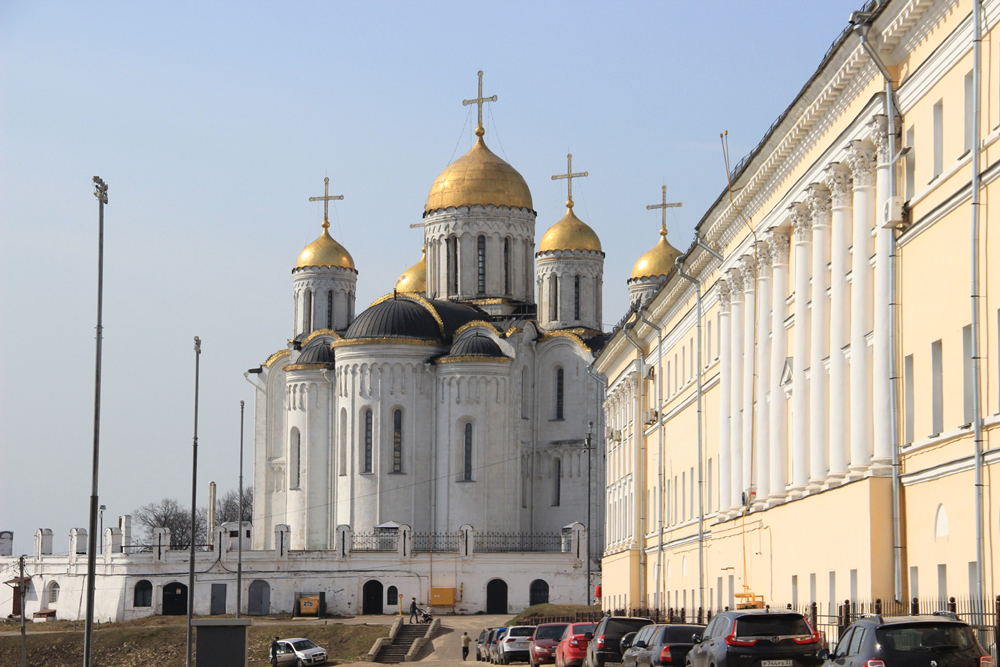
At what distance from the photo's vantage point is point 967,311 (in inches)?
772

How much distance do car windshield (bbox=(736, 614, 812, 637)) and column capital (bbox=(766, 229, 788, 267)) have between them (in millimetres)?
11577

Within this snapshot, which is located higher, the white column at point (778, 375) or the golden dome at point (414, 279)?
the golden dome at point (414, 279)

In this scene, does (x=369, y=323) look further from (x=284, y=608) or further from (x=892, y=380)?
(x=892, y=380)

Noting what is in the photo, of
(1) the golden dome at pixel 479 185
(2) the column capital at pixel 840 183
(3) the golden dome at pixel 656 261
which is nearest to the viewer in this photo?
(2) the column capital at pixel 840 183

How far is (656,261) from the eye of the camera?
8438cm

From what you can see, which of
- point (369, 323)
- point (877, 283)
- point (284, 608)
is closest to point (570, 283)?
point (369, 323)

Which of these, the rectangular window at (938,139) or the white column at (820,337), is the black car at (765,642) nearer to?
the rectangular window at (938,139)

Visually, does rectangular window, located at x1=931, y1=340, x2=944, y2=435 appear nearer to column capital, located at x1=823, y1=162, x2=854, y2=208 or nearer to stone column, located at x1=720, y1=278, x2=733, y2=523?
column capital, located at x1=823, y1=162, x2=854, y2=208

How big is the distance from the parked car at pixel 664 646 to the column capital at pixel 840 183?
23.9 feet

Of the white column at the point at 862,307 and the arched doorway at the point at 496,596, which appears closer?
the white column at the point at 862,307

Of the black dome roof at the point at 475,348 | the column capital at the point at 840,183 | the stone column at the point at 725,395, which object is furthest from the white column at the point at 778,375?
the black dome roof at the point at 475,348

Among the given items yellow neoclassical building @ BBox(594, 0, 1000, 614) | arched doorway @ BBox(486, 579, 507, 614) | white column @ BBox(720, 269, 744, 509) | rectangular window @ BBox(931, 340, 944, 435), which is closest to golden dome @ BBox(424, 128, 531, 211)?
arched doorway @ BBox(486, 579, 507, 614)

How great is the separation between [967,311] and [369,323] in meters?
53.5

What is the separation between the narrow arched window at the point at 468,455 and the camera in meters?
71.1
